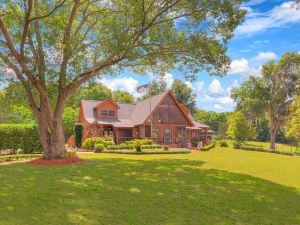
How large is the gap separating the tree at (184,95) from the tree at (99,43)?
228ft

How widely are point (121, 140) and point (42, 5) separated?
28.9 meters

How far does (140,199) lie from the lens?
11.0m

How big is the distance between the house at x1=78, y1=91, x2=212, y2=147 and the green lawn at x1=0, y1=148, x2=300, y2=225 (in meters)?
31.3

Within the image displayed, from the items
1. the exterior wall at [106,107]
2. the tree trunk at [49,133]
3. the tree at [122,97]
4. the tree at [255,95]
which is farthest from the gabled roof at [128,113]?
the tree at [122,97]

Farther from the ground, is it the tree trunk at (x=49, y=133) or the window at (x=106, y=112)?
the window at (x=106, y=112)

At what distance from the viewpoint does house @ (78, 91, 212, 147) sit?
4800cm

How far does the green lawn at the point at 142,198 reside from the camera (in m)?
9.18

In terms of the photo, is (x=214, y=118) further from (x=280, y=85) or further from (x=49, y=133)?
(x=49, y=133)

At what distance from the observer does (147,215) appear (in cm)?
941

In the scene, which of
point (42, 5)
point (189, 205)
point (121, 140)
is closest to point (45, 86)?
point (42, 5)

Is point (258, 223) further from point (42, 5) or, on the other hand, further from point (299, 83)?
point (299, 83)

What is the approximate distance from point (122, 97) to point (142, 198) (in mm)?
81527

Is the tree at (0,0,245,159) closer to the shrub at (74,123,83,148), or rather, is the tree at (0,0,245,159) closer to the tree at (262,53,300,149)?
the shrub at (74,123,83,148)

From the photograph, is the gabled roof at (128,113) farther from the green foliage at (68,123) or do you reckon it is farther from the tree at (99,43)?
the tree at (99,43)
